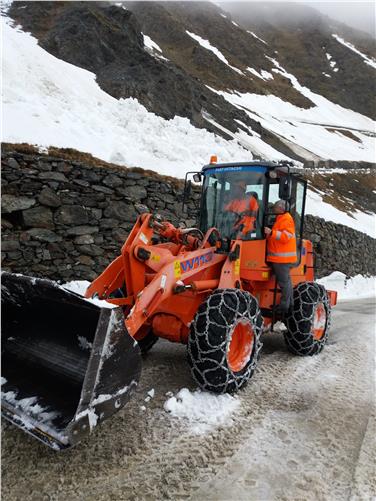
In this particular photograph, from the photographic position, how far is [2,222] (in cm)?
750

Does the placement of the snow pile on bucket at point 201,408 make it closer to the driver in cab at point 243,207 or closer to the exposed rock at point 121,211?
the driver in cab at point 243,207

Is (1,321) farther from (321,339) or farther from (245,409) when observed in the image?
(321,339)

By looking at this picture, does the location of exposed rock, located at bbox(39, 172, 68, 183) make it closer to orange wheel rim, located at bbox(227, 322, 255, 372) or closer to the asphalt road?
the asphalt road

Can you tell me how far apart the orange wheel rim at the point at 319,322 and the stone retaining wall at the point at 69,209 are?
15.2 ft

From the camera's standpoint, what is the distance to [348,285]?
1586 centimetres

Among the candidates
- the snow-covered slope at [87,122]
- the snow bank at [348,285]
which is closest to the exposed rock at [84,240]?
the snow-covered slope at [87,122]

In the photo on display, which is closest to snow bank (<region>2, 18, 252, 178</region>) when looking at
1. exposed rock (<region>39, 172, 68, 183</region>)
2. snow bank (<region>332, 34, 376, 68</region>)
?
exposed rock (<region>39, 172, 68, 183</region>)

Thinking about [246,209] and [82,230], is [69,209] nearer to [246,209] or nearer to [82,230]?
[82,230]

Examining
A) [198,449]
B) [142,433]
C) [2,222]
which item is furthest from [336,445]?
[2,222]

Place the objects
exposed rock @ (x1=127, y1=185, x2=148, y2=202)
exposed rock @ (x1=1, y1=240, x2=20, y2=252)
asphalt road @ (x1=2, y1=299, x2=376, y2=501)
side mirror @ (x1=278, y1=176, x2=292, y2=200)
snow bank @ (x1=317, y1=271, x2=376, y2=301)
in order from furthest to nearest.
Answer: snow bank @ (x1=317, y1=271, x2=376, y2=301)
exposed rock @ (x1=127, y1=185, x2=148, y2=202)
exposed rock @ (x1=1, y1=240, x2=20, y2=252)
side mirror @ (x1=278, y1=176, x2=292, y2=200)
asphalt road @ (x1=2, y1=299, x2=376, y2=501)

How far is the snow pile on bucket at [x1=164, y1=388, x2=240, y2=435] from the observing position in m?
3.30

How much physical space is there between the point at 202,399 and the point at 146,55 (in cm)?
1785

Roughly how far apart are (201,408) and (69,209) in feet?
18.5

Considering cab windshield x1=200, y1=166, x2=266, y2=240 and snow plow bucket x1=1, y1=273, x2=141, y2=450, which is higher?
cab windshield x1=200, y1=166, x2=266, y2=240
